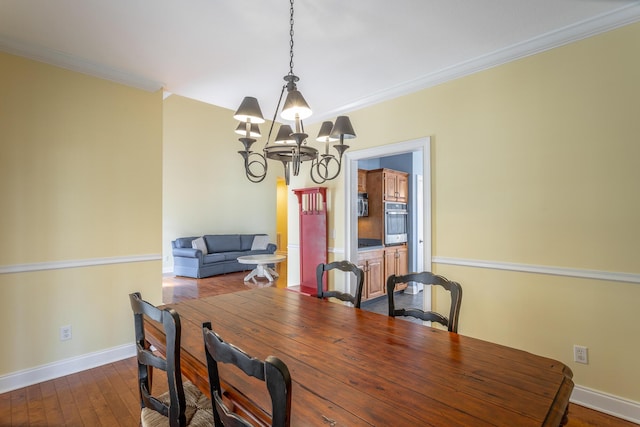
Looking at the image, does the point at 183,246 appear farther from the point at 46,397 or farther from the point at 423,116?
the point at 423,116

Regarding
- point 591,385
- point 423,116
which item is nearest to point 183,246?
point 423,116

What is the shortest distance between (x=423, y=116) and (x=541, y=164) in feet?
3.69

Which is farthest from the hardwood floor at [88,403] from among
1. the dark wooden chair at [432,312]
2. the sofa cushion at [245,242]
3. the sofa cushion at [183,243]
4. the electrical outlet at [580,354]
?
the sofa cushion at [245,242]

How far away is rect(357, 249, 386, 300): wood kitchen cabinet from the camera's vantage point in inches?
170

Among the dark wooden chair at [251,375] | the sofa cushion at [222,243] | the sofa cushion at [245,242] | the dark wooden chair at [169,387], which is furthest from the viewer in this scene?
the sofa cushion at [245,242]

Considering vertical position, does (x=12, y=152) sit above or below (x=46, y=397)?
above

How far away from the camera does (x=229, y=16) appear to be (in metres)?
2.06

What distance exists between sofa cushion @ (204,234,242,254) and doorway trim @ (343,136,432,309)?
4840 millimetres

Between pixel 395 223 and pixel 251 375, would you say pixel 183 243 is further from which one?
pixel 251 375

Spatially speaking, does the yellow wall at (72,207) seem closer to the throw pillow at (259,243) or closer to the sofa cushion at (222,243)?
the sofa cushion at (222,243)

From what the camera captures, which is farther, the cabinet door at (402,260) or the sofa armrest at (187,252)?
the sofa armrest at (187,252)

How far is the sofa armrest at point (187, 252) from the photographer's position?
21.9 feet

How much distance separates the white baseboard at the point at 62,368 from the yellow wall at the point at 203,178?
198 inches

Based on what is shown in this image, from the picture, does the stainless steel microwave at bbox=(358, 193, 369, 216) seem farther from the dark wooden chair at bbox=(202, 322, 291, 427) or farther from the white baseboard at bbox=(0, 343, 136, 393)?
the dark wooden chair at bbox=(202, 322, 291, 427)
